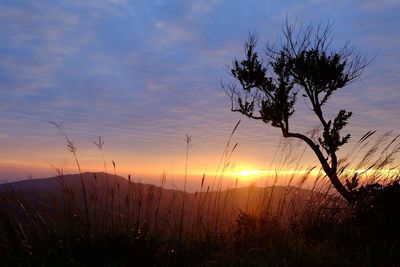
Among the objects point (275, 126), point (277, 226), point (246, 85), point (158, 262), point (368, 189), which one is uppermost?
point (246, 85)

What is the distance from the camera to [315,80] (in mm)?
12625

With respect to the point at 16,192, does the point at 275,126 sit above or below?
above

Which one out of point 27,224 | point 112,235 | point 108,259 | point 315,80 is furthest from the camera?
point 315,80

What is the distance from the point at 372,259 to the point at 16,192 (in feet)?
15.5

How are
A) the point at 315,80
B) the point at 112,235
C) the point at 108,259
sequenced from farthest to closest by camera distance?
the point at 315,80, the point at 112,235, the point at 108,259

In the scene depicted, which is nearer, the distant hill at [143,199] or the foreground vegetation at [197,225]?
the foreground vegetation at [197,225]

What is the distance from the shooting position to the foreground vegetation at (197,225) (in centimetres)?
518

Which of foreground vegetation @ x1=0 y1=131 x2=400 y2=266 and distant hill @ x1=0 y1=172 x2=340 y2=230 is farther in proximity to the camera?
distant hill @ x1=0 y1=172 x2=340 y2=230

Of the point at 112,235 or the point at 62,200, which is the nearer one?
the point at 112,235

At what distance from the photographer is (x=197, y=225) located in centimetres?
656

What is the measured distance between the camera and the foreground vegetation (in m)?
5.18

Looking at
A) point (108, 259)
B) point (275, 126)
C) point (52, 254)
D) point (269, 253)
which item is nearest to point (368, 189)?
point (269, 253)

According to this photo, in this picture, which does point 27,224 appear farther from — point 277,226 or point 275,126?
point 275,126

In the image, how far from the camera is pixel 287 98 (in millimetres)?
13031
